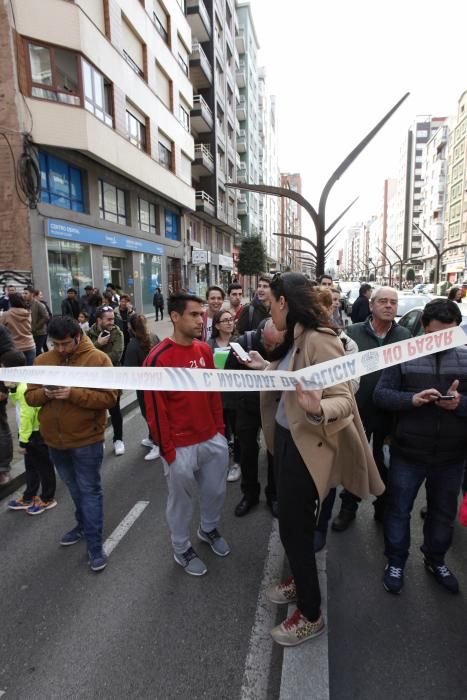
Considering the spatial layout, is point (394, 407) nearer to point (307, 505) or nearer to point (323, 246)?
point (307, 505)

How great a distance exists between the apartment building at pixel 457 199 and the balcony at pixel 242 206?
34340 mm

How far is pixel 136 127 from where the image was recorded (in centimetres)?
1847

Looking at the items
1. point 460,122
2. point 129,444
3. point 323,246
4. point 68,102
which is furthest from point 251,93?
point 129,444

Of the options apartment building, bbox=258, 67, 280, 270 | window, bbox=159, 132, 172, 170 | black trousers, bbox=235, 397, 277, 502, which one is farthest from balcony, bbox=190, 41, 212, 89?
black trousers, bbox=235, 397, 277, 502

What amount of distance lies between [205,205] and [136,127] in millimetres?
11190

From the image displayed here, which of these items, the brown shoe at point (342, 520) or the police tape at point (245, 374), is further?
the brown shoe at point (342, 520)

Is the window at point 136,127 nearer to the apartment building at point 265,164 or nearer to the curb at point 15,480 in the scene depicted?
the curb at point 15,480

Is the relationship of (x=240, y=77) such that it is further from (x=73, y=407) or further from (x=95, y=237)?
(x=73, y=407)

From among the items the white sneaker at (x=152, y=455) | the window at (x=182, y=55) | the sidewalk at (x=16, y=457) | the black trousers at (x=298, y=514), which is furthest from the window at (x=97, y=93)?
the black trousers at (x=298, y=514)

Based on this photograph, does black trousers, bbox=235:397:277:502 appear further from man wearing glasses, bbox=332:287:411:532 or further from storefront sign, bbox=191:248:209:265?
storefront sign, bbox=191:248:209:265

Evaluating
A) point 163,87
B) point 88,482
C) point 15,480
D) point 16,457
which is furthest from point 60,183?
point 88,482

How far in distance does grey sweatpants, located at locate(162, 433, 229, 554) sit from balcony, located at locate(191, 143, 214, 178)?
97.6 ft

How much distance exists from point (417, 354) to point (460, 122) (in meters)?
79.4

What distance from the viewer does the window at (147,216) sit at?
20.6m
